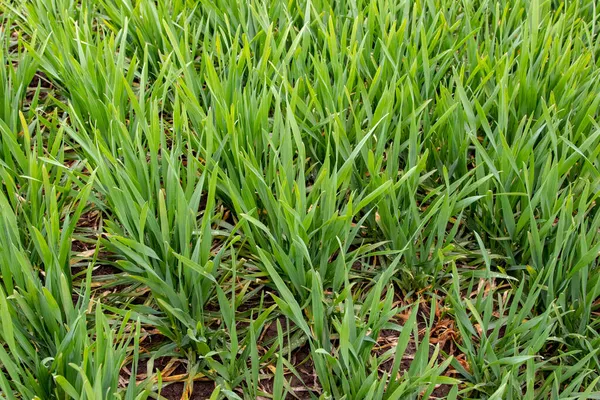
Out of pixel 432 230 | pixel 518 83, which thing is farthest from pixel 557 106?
pixel 432 230

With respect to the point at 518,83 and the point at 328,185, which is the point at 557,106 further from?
the point at 328,185

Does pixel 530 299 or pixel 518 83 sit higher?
pixel 518 83

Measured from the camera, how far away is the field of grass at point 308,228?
0.99 metres

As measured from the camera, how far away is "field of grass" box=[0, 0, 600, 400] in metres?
0.99

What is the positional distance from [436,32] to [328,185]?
1.88 ft

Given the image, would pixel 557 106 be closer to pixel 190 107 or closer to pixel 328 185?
pixel 328 185

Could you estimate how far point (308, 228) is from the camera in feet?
3.57

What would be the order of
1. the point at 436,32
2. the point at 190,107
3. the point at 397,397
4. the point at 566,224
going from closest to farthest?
1. the point at 397,397
2. the point at 566,224
3. the point at 190,107
4. the point at 436,32

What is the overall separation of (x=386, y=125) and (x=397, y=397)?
0.53 m

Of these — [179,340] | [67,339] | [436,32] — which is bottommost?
[179,340]

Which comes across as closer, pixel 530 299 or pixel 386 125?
pixel 530 299

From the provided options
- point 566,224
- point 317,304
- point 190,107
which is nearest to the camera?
point 317,304

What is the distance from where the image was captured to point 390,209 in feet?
3.92

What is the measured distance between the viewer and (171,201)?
3.58ft
